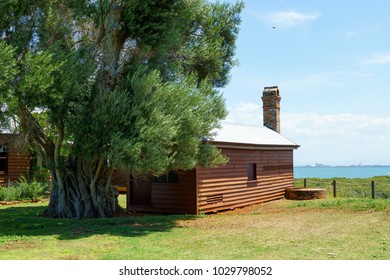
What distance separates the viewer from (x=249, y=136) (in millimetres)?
22906

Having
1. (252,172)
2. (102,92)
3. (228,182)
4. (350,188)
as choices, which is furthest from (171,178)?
(350,188)

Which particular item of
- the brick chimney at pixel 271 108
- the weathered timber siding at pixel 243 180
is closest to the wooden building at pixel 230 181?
the weathered timber siding at pixel 243 180

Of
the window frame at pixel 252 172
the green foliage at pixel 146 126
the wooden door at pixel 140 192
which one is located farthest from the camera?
the window frame at pixel 252 172

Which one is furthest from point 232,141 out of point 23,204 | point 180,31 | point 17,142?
point 23,204

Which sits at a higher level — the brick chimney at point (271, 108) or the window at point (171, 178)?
the brick chimney at point (271, 108)

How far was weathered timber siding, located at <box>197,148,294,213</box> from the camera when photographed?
59.4 ft

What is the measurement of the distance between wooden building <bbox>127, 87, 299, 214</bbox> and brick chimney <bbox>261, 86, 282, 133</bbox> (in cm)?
162

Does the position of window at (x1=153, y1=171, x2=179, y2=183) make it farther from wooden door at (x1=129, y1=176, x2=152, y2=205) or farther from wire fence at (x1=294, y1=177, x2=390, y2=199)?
Result: wire fence at (x1=294, y1=177, x2=390, y2=199)

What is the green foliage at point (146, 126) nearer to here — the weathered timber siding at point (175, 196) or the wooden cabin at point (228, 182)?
the weathered timber siding at point (175, 196)

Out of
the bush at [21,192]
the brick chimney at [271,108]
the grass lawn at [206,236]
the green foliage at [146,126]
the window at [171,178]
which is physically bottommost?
the grass lawn at [206,236]

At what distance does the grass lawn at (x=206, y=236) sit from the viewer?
9430 mm

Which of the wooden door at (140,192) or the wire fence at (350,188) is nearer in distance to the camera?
the wooden door at (140,192)

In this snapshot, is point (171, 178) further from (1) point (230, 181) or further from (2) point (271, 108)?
(2) point (271, 108)

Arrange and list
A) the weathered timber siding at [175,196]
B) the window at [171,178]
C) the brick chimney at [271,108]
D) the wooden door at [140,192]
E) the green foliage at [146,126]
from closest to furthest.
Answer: the green foliage at [146,126]
the weathered timber siding at [175,196]
the window at [171,178]
the wooden door at [140,192]
the brick chimney at [271,108]
